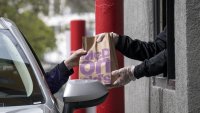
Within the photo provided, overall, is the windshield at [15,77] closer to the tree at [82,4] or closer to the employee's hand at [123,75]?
the employee's hand at [123,75]

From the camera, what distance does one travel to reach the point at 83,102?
378 cm

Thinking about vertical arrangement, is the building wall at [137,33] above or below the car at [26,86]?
below

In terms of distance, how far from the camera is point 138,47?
17.0ft

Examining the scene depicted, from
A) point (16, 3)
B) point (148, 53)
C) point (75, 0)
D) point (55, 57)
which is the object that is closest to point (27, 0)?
point (16, 3)

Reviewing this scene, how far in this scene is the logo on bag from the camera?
4871 millimetres

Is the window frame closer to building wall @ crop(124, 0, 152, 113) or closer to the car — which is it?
building wall @ crop(124, 0, 152, 113)

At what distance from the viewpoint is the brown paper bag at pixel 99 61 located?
16.0ft

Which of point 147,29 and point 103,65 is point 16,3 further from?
point 103,65

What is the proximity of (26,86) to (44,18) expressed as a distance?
2241 inches

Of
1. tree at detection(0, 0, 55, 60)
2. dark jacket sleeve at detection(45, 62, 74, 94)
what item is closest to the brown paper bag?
dark jacket sleeve at detection(45, 62, 74, 94)

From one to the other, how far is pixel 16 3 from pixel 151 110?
2931 centimetres

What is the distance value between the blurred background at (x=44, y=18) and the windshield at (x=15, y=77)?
5570 mm

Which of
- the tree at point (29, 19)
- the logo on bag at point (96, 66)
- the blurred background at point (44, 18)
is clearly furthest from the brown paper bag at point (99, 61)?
the tree at point (29, 19)

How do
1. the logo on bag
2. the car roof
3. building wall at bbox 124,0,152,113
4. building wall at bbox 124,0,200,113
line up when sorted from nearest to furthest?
the car roof → building wall at bbox 124,0,200,113 → the logo on bag → building wall at bbox 124,0,152,113
